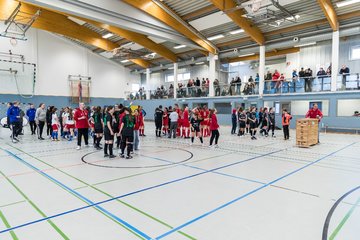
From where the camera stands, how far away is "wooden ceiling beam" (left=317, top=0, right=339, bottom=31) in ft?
42.9

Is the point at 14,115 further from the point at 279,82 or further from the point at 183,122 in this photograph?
the point at 279,82

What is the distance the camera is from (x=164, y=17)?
1636 cm

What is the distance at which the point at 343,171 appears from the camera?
18.5 ft

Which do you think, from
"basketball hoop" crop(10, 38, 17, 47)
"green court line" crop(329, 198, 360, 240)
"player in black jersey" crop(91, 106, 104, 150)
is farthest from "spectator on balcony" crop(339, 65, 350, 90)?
"basketball hoop" crop(10, 38, 17, 47)

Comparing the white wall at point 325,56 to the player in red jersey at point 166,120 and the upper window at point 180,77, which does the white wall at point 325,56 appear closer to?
the upper window at point 180,77

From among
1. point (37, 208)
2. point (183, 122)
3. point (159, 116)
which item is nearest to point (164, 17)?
point (159, 116)

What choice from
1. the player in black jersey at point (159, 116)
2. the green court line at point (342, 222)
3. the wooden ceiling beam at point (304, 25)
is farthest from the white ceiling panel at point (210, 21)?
the green court line at point (342, 222)

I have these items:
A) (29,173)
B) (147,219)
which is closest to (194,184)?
(147,219)

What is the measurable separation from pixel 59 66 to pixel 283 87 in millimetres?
22230

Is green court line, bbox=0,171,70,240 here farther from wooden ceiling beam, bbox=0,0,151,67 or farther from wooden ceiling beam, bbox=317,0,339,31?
wooden ceiling beam, bbox=0,0,151,67

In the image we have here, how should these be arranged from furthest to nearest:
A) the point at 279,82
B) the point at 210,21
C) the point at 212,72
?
the point at 212,72, the point at 279,82, the point at 210,21

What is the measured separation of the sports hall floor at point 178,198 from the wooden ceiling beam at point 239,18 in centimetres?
1076

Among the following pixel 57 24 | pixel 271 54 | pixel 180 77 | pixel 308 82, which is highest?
pixel 57 24

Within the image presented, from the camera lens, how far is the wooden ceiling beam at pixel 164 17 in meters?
14.6
